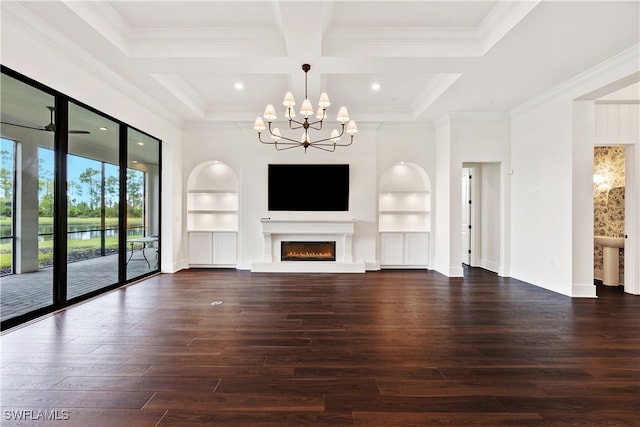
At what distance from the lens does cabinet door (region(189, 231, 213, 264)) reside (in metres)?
6.67

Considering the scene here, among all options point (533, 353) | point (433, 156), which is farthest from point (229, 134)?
point (533, 353)

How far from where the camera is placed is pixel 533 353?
8.58 ft

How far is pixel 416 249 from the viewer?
667 centimetres

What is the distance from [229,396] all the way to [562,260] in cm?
507

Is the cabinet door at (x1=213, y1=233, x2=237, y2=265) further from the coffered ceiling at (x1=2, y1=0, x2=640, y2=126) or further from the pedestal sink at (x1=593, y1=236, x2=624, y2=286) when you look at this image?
the pedestal sink at (x1=593, y1=236, x2=624, y2=286)

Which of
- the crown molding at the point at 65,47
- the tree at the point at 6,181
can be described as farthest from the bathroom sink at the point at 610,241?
the tree at the point at 6,181

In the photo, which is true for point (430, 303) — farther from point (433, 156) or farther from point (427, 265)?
point (433, 156)

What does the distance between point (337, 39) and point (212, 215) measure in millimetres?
4834

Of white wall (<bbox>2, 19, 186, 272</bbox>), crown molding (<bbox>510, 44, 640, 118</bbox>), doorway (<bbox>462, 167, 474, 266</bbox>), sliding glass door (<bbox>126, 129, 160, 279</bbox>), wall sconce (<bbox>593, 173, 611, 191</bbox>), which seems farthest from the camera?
doorway (<bbox>462, 167, 474, 266</bbox>)

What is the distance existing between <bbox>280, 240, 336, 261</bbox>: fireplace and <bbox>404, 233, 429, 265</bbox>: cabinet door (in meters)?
1.63

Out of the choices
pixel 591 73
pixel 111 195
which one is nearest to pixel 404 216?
pixel 591 73

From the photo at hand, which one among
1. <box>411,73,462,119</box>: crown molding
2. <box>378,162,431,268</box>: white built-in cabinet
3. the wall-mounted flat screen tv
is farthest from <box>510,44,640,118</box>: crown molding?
the wall-mounted flat screen tv

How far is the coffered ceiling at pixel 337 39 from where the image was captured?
2.98 metres

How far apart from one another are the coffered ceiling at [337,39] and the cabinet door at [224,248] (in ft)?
10.2
